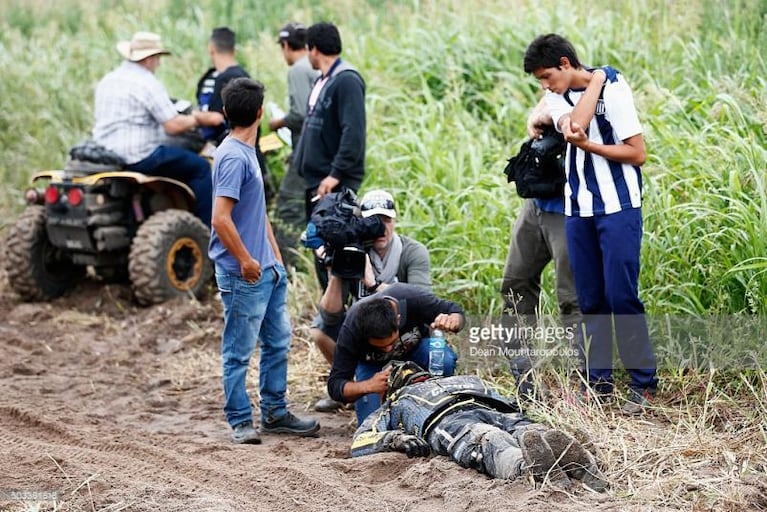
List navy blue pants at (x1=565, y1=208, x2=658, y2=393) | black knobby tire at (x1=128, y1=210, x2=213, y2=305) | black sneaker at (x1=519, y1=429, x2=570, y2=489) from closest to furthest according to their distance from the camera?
black sneaker at (x1=519, y1=429, x2=570, y2=489) → navy blue pants at (x1=565, y1=208, x2=658, y2=393) → black knobby tire at (x1=128, y1=210, x2=213, y2=305)

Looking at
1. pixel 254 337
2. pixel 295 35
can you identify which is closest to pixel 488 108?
pixel 295 35

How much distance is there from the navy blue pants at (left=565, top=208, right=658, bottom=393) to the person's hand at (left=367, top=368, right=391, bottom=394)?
109 centimetres

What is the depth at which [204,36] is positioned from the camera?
14586 mm

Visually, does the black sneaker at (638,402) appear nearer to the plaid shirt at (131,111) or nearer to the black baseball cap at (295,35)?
the black baseball cap at (295,35)

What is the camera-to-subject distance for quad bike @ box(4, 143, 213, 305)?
9.48 meters

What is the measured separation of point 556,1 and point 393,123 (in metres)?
2.04

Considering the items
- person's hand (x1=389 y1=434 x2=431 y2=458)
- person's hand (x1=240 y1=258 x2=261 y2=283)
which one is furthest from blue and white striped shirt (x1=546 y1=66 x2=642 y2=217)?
person's hand (x1=240 y1=258 x2=261 y2=283)

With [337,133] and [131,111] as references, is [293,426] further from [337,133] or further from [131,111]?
[131,111]

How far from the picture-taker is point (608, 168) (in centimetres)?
609

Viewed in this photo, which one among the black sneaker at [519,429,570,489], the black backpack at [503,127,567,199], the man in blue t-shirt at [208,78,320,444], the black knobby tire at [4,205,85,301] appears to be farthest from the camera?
the black knobby tire at [4,205,85,301]

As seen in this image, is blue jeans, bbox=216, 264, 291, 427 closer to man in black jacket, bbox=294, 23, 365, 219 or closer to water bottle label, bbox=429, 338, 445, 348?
water bottle label, bbox=429, 338, 445, 348

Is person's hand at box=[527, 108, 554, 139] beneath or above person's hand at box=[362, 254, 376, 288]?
above

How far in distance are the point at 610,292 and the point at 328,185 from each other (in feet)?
7.66

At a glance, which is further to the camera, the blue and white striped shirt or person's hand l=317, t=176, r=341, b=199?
person's hand l=317, t=176, r=341, b=199
